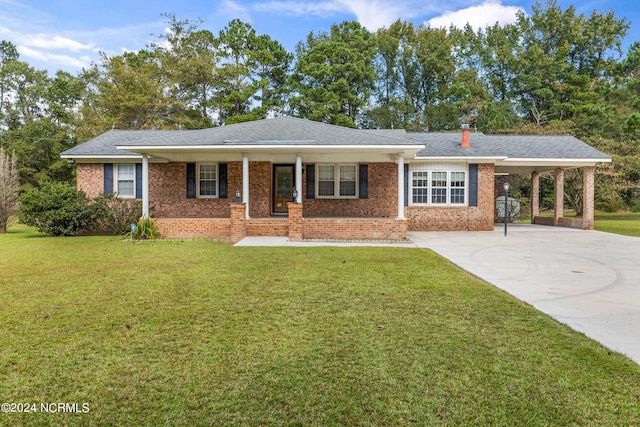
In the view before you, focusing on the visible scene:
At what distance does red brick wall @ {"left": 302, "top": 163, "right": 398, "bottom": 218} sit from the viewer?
15430 mm

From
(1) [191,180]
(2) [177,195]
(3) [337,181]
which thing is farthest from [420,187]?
(2) [177,195]

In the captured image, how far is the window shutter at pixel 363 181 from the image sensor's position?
15320 millimetres

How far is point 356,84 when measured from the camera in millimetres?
32594

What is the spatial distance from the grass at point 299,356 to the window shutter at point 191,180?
918cm

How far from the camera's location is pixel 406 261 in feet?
27.0

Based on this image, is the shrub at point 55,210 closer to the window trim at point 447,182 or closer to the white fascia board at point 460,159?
the window trim at point 447,182

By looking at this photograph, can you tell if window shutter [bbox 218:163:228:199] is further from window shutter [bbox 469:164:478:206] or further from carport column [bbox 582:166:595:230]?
carport column [bbox 582:166:595:230]

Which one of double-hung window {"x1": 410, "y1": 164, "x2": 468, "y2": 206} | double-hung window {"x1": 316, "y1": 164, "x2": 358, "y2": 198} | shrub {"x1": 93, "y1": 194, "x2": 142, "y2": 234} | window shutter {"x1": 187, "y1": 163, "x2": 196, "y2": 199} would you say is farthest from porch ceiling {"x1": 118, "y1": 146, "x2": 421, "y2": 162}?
shrub {"x1": 93, "y1": 194, "x2": 142, "y2": 234}

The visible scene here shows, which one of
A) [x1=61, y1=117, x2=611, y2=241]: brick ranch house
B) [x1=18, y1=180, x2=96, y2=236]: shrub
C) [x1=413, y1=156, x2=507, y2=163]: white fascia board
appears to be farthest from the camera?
[x1=61, y1=117, x2=611, y2=241]: brick ranch house

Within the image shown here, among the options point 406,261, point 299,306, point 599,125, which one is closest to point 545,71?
point 599,125

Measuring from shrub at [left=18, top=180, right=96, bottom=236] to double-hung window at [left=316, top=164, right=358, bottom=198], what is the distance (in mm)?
8481

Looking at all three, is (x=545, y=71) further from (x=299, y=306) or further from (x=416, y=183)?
(x=299, y=306)

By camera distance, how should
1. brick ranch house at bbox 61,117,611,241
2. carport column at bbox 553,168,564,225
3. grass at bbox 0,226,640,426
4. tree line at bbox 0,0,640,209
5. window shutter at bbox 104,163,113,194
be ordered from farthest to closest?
tree line at bbox 0,0,640,209 < carport column at bbox 553,168,564,225 < window shutter at bbox 104,163,113,194 < brick ranch house at bbox 61,117,611,241 < grass at bbox 0,226,640,426

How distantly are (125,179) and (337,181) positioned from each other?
8.61m
